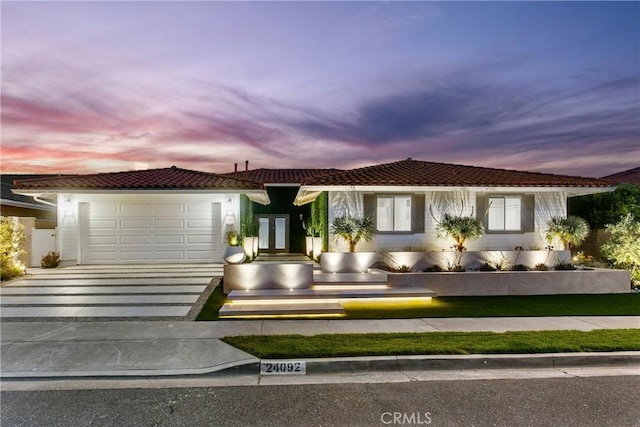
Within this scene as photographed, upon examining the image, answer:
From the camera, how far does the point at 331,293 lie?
375 inches

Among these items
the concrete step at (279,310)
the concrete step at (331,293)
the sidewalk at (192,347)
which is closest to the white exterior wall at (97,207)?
the concrete step at (331,293)

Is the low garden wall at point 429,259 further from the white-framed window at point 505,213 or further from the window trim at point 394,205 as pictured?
the white-framed window at point 505,213

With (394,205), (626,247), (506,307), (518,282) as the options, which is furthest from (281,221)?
(626,247)

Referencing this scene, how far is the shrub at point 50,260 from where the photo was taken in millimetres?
13539

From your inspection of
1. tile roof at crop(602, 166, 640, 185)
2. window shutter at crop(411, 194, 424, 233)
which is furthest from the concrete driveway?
tile roof at crop(602, 166, 640, 185)

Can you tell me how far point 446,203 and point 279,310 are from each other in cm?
732

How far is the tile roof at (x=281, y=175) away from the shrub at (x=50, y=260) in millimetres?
9283

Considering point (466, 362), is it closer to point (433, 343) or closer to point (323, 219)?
point (433, 343)

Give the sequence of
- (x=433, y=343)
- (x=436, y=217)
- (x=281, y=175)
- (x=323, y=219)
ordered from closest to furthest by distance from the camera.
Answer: (x=433, y=343)
(x=436, y=217)
(x=323, y=219)
(x=281, y=175)

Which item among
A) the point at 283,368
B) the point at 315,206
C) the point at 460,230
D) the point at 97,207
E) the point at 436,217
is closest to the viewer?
the point at 283,368

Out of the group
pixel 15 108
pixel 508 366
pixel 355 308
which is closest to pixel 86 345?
pixel 355 308

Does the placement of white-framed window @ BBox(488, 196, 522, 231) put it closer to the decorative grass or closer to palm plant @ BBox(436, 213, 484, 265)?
palm plant @ BBox(436, 213, 484, 265)

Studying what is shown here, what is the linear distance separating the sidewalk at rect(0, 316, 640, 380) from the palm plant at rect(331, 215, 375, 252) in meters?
4.41

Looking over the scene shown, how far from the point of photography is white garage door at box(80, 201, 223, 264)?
1441 centimetres
